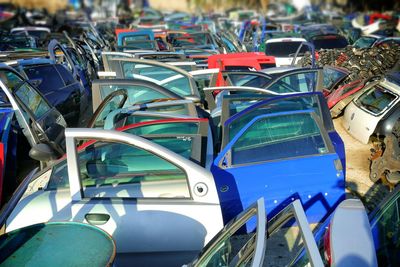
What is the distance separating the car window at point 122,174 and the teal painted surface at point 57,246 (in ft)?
2.52

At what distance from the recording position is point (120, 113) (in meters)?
5.54

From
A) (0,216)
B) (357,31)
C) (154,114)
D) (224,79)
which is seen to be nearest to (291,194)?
(154,114)

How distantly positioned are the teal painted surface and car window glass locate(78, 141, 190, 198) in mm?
780

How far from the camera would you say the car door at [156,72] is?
7523mm

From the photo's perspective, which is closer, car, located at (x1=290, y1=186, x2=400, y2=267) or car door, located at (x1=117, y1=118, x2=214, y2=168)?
car, located at (x1=290, y1=186, x2=400, y2=267)

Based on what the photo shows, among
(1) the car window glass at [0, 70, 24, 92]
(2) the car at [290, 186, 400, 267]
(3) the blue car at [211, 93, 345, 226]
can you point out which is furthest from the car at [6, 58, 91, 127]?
(2) the car at [290, 186, 400, 267]

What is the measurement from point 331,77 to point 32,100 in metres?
5.97

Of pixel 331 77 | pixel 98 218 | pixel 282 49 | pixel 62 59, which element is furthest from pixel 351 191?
pixel 282 49

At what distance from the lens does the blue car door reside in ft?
15.4

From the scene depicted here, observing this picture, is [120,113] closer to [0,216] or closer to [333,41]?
[0,216]

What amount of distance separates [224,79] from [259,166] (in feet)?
11.2

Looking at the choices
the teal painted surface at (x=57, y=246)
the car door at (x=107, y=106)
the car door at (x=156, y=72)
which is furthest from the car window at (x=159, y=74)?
the teal painted surface at (x=57, y=246)

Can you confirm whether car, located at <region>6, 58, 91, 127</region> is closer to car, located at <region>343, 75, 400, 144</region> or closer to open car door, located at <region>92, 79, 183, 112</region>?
open car door, located at <region>92, 79, 183, 112</region>

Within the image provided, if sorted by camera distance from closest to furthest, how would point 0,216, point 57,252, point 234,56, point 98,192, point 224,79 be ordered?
point 57,252
point 0,216
point 98,192
point 224,79
point 234,56
